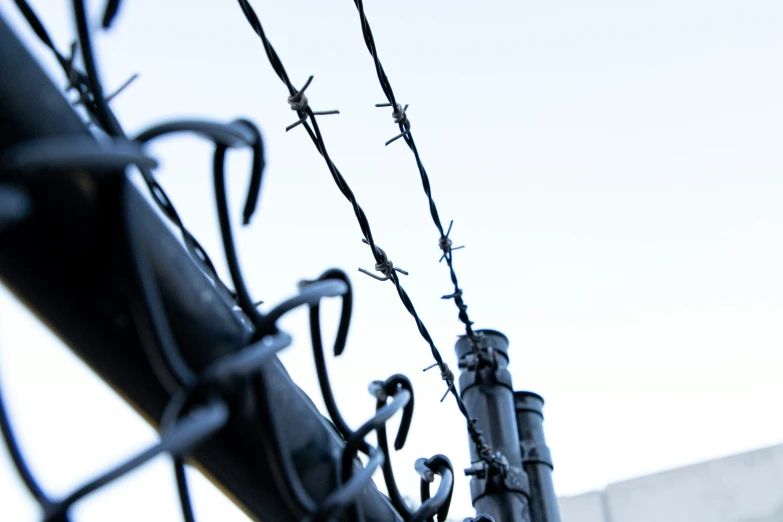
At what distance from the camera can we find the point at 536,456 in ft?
5.70

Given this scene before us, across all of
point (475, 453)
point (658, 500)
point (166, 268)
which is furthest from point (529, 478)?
point (658, 500)

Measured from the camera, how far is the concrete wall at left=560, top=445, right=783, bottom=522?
493 cm

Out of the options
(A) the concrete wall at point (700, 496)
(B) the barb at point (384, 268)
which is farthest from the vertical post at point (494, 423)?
(A) the concrete wall at point (700, 496)

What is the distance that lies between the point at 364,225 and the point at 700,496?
→ 498 cm

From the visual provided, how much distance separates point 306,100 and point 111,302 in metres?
0.73

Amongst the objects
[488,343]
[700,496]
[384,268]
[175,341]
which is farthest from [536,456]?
[700,496]

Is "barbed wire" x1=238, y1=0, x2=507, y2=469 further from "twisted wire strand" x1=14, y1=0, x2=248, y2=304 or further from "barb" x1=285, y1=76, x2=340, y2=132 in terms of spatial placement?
"twisted wire strand" x1=14, y1=0, x2=248, y2=304

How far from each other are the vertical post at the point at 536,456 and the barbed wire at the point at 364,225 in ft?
0.53

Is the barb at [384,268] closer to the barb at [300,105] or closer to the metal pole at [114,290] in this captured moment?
the barb at [300,105]

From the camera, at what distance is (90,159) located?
36 centimetres

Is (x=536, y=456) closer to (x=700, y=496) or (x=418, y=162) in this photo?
(x=418, y=162)

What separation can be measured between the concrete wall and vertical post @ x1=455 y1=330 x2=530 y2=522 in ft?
13.0

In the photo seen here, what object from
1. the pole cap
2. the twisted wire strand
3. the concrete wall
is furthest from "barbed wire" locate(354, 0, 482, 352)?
the concrete wall

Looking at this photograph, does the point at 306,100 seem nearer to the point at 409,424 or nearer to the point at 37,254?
the point at 409,424
